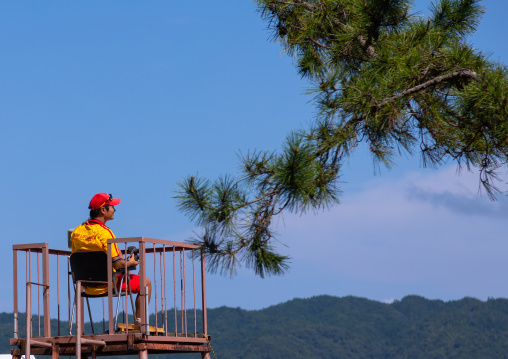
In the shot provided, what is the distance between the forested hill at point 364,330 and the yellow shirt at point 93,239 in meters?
119

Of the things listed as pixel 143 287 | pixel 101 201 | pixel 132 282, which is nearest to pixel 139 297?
pixel 143 287

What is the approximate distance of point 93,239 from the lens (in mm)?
6160

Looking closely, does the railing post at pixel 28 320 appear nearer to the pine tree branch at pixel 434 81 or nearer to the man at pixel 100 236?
the man at pixel 100 236

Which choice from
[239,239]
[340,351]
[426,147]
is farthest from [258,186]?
[340,351]

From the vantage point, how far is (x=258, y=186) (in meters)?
6.49

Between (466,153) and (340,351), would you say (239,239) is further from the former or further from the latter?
(340,351)

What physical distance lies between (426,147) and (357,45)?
1.05 meters

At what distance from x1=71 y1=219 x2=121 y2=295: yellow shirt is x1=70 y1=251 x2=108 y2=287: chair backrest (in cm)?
8

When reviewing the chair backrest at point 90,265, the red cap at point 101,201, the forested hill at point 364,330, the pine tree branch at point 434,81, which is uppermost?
the pine tree branch at point 434,81

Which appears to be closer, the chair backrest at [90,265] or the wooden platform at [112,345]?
the wooden platform at [112,345]

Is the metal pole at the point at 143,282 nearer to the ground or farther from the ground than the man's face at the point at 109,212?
nearer to the ground

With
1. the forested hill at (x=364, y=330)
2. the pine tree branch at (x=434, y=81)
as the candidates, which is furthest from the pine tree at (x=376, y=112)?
the forested hill at (x=364, y=330)

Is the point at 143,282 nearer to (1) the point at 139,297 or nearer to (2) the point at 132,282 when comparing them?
(1) the point at 139,297

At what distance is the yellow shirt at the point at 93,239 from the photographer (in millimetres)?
6145
